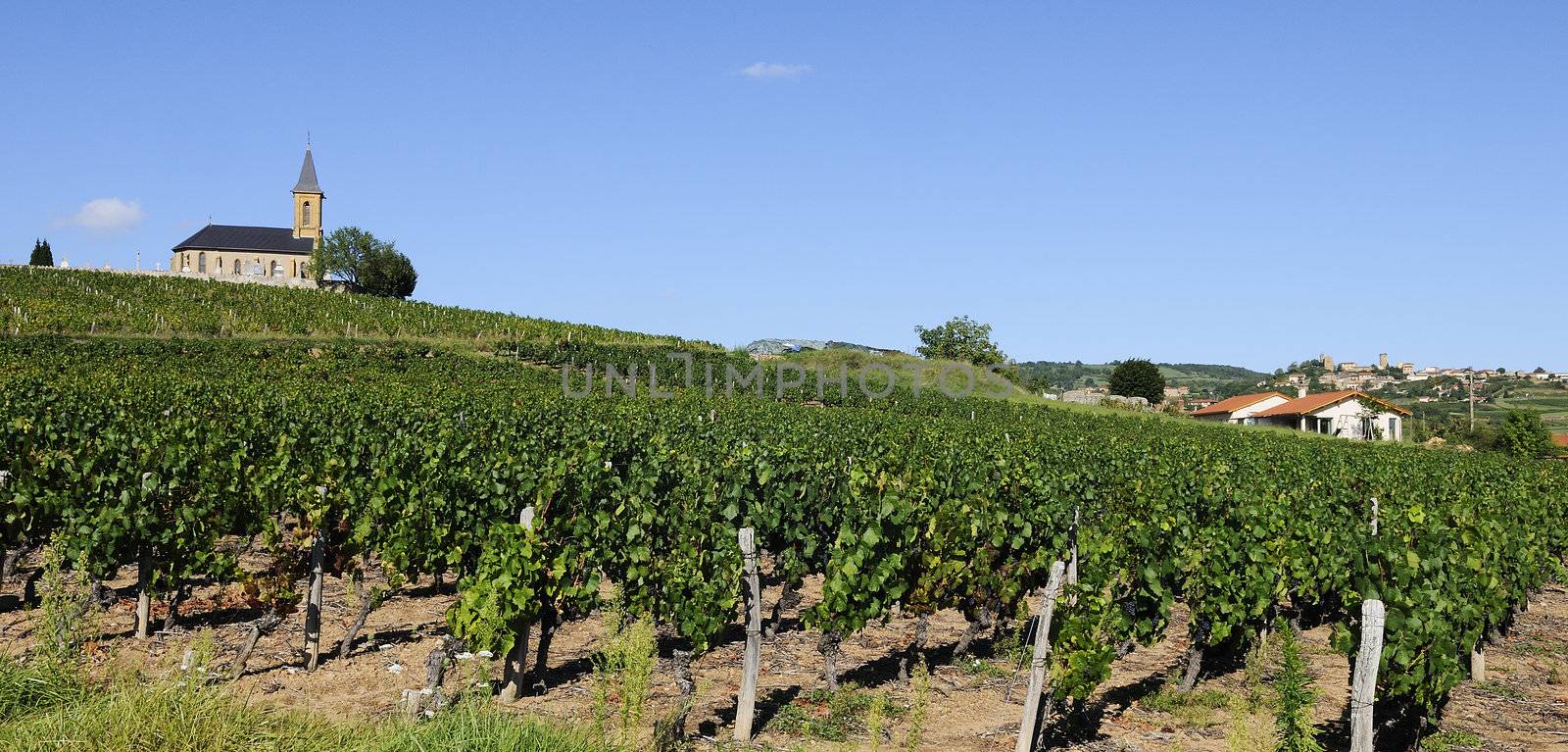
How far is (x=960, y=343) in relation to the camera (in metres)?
101

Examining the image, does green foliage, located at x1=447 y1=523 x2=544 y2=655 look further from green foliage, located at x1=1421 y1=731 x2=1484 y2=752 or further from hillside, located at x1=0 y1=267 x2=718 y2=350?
hillside, located at x1=0 y1=267 x2=718 y2=350

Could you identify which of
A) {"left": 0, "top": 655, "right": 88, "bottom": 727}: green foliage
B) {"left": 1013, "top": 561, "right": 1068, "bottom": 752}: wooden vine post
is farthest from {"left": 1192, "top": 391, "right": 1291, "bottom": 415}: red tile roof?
{"left": 0, "top": 655, "right": 88, "bottom": 727}: green foliage

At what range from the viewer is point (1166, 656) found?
1115 cm

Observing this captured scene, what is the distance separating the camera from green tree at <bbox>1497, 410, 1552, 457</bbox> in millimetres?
59375

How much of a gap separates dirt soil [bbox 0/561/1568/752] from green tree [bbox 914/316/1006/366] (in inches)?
3439

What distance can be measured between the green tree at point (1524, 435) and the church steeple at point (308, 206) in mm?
99735

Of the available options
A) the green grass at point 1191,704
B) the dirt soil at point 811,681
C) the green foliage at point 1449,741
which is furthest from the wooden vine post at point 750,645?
→ the green foliage at point 1449,741

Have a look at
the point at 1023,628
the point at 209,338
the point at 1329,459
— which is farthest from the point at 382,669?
the point at 209,338

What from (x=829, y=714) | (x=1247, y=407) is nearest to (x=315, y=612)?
(x=829, y=714)

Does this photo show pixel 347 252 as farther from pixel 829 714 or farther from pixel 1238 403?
pixel 829 714

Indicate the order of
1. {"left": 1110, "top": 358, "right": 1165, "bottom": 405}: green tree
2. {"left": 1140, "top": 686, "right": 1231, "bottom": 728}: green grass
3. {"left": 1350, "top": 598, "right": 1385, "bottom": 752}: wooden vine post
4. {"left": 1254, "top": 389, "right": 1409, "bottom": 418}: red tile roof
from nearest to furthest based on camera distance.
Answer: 1. {"left": 1350, "top": 598, "right": 1385, "bottom": 752}: wooden vine post
2. {"left": 1140, "top": 686, "right": 1231, "bottom": 728}: green grass
3. {"left": 1254, "top": 389, "right": 1409, "bottom": 418}: red tile roof
4. {"left": 1110, "top": 358, "right": 1165, "bottom": 405}: green tree

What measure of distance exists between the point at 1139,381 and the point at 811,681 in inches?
3302

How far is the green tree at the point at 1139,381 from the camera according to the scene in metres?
87.8

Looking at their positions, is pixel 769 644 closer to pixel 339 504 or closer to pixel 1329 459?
pixel 339 504
